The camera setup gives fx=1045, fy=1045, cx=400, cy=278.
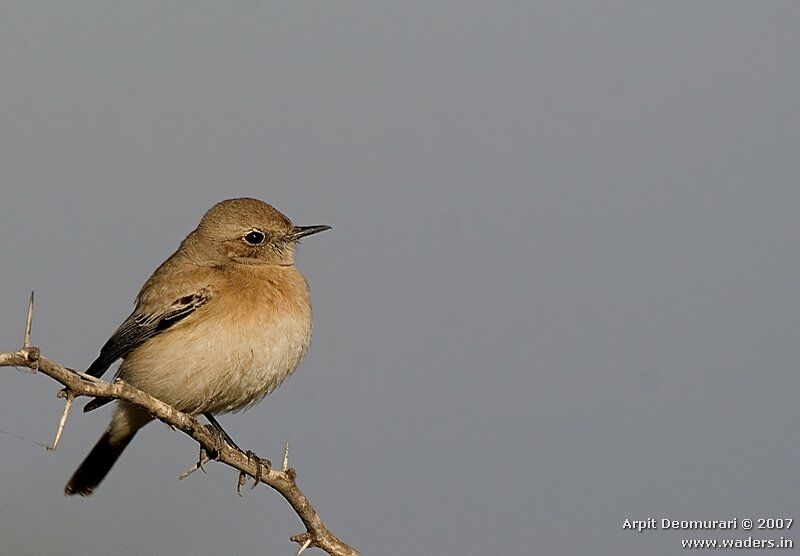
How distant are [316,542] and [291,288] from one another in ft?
9.67

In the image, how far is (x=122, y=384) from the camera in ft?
17.0

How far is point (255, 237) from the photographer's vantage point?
8.47 metres

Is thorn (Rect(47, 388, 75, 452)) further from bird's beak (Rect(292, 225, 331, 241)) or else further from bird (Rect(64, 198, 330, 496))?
bird's beak (Rect(292, 225, 331, 241))

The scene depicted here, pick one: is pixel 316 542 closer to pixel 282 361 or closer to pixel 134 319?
pixel 282 361

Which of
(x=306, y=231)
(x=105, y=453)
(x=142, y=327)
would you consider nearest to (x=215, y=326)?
(x=142, y=327)

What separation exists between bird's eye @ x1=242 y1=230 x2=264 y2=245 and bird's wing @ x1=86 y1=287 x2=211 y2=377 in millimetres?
791

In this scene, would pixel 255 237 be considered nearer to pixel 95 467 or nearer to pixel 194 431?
pixel 95 467

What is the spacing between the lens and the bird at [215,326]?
24.1 feet

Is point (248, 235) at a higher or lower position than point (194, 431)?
higher

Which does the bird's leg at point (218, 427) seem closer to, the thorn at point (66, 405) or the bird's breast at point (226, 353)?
the bird's breast at point (226, 353)

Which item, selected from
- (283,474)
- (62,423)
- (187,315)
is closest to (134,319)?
(187,315)

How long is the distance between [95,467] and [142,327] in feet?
4.13

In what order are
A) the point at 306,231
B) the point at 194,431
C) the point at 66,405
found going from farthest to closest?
the point at 306,231
the point at 194,431
the point at 66,405

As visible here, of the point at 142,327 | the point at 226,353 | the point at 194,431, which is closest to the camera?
the point at 194,431
